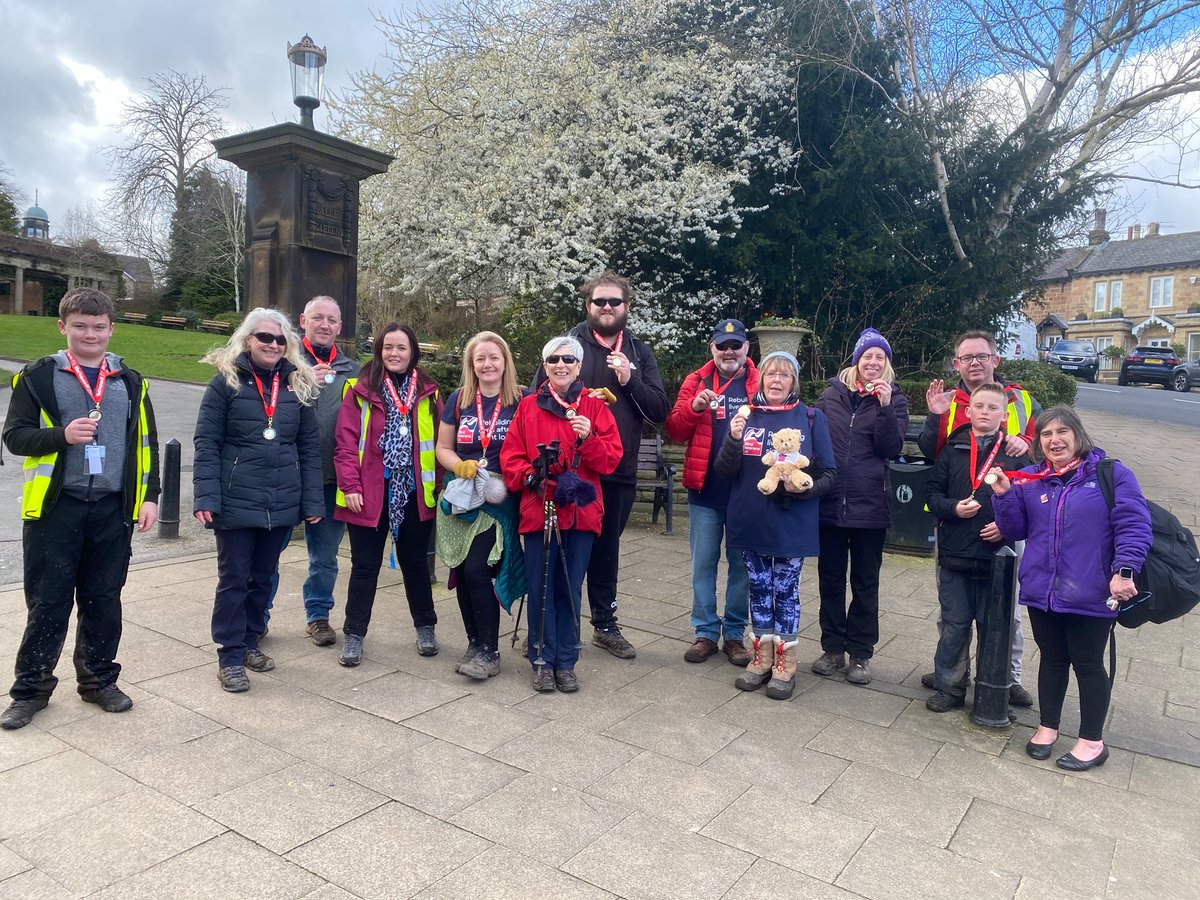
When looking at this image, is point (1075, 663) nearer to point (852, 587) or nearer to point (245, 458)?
point (852, 587)

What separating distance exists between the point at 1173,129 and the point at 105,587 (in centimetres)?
1445

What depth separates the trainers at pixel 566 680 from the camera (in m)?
4.33

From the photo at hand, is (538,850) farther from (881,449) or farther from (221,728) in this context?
(881,449)

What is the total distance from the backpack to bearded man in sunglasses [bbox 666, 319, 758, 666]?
1.93 meters

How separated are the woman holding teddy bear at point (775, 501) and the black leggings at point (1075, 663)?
1.13m

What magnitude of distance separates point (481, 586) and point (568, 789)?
4.59 feet

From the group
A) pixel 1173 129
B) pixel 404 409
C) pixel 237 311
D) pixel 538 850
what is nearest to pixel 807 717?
pixel 538 850

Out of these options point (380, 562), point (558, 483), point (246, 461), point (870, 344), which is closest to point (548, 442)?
point (558, 483)

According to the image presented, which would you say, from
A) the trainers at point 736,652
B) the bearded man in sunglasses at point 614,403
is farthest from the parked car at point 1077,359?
→ the bearded man in sunglasses at point 614,403

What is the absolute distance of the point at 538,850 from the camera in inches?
113

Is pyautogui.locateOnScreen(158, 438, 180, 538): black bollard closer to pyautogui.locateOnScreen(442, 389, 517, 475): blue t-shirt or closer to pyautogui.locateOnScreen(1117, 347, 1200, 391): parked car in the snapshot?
pyautogui.locateOnScreen(442, 389, 517, 475): blue t-shirt

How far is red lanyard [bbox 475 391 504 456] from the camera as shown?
452cm

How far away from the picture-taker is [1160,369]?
114 feet

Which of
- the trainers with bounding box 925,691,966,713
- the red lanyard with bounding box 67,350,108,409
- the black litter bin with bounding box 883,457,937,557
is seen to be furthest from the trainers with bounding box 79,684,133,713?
the black litter bin with bounding box 883,457,937,557
